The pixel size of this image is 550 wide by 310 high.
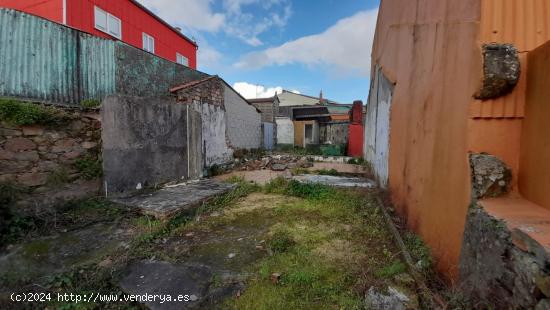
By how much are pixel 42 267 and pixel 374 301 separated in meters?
3.60

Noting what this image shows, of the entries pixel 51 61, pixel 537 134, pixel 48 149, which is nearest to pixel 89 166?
pixel 48 149

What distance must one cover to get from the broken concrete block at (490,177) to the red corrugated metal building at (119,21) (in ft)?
34.6

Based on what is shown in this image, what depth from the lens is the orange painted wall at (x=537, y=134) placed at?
5.44 feet

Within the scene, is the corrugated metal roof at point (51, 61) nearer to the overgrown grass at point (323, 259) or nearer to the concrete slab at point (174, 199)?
the concrete slab at point (174, 199)

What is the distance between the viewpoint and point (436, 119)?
2.77m

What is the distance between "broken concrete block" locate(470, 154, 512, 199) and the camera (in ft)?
6.32

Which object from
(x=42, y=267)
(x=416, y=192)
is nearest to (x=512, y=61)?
(x=416, y=192)

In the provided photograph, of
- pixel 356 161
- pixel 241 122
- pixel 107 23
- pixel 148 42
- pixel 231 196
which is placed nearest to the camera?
pixel 231 196

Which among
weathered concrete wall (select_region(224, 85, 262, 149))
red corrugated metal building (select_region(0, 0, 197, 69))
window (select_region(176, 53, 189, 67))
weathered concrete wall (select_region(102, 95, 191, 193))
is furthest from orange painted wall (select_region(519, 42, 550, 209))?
A: window (select_region(176, 53, 189, 67))

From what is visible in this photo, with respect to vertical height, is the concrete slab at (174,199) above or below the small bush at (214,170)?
below

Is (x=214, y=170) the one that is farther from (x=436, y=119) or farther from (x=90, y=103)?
(x=436, y=119)

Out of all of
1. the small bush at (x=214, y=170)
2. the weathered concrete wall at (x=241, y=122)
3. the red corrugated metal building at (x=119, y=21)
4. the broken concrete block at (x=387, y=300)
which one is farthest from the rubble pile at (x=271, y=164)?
the broken concrete block at (x=387, y=300)

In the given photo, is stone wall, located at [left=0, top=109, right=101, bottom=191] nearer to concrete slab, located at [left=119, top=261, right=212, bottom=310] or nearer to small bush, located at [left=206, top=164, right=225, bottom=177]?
concrete slab, located at [left=119, top=261, right=212, bottom=310]

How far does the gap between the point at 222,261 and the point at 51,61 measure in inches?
181
